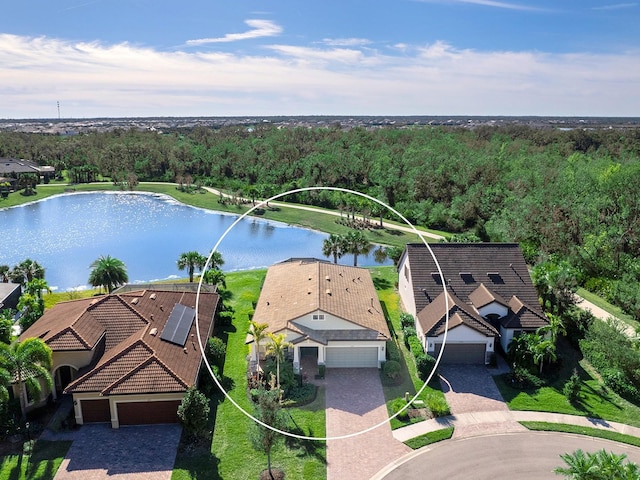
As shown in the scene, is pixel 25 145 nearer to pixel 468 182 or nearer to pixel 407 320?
pixel 468 182

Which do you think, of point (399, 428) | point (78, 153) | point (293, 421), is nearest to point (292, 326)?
point (293, 421)

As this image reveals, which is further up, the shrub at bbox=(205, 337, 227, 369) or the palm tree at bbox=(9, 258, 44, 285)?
the palm tree at bbox=(9, 258, 44, 285)

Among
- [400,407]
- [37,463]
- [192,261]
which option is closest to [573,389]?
[400,407]

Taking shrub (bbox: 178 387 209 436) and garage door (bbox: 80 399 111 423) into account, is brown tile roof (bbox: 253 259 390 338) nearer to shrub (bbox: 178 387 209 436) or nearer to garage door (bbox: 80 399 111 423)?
shrub (bbox: 178 387 209 436)

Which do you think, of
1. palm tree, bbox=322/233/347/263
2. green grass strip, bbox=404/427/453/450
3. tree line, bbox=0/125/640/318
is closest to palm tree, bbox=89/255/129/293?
palm tree, bbox=322/233/347/263

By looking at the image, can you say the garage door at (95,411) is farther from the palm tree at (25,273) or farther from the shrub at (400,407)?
the palm tree at (25,273)

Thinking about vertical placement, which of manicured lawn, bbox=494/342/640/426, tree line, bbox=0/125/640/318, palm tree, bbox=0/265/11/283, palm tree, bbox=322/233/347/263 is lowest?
manicured lawn, bbox=494/342/640/426
